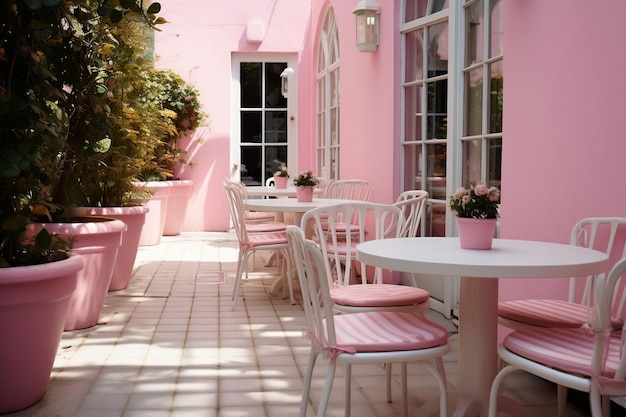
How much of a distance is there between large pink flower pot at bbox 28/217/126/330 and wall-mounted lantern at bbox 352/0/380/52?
257 centimetres

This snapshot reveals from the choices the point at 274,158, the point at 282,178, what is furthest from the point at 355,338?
the point at 274,158

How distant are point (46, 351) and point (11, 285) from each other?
37 cm

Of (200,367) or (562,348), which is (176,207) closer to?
(200,367)

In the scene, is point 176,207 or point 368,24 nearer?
point 368,24

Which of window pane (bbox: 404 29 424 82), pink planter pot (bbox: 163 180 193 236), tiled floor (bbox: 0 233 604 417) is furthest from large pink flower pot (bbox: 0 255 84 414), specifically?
pink planter pot (bbox: 163 180 193 236)

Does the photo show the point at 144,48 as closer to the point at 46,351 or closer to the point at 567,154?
the point at 46,351

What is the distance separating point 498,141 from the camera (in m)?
3.99

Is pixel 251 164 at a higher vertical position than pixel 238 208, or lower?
higher

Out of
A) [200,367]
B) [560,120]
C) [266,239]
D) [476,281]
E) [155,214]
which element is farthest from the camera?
[155,214]

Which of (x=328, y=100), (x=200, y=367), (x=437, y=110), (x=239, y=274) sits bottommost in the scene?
(x=200, y=367)

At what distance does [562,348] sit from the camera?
7.24 feet

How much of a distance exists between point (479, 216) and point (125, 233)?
3421 mm

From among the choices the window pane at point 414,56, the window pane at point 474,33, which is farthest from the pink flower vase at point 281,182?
the window pane at point 474,33

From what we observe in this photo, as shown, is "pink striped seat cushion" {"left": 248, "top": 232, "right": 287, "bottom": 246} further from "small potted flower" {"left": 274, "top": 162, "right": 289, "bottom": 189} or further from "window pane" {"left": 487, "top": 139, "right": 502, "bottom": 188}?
"window pane" {"left": 487, "top": 139, "right": 502, "bottom": 188}
